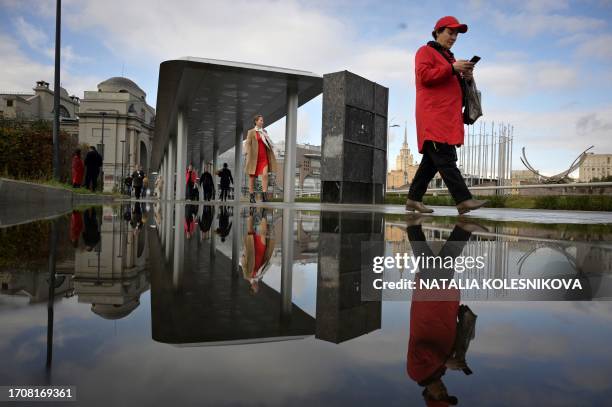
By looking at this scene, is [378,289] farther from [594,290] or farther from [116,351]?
[116,351]

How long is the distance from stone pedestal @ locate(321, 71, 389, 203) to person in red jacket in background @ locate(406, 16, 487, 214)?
7018 millimetres

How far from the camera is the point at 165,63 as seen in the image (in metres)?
15.4

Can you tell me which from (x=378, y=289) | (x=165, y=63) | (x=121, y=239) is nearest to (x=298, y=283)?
(x=378, y=289)

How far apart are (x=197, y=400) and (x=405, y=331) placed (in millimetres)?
486

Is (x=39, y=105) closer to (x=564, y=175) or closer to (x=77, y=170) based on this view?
(x=77, y=170)

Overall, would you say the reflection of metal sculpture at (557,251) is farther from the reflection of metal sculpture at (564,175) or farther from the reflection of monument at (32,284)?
the reflection of metal sculpture at (564,175)

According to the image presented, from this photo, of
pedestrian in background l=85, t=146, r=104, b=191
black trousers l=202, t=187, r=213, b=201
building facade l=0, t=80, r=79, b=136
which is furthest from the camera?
building facade l=0, t=80, r=79, b=136

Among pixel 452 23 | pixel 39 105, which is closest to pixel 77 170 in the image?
pixel 452 23

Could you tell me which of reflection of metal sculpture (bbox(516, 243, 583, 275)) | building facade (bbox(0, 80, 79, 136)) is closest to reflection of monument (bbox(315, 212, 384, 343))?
reflection of metal sculpture (bbox(516, 243, 583, 275))

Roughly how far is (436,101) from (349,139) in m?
7.35

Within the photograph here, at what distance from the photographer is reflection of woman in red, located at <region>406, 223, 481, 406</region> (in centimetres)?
70

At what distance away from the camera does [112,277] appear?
161 centimetres

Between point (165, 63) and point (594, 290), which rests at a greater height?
point (165, 63)

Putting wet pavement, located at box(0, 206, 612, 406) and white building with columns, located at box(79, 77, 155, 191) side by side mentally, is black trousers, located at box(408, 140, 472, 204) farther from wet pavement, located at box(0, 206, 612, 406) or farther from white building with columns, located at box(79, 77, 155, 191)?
white building with columns, located at box(79, 77, 155, 191)
